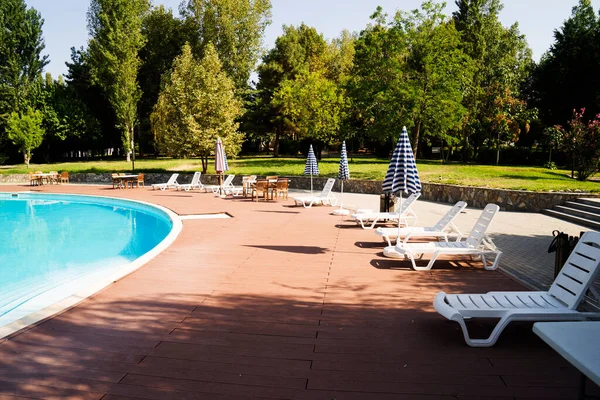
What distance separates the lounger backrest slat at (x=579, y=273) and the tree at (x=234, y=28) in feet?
126

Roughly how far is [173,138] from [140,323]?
22.7 m

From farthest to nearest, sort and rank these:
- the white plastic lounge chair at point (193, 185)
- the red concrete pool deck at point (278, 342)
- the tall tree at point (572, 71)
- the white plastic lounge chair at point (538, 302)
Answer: the tall tree at point (572, 71), the white plastic lounge chair at point (193, 185), the white plastic lounge chair at point (538, 302), the red concrete pool deck at point (278, 342)

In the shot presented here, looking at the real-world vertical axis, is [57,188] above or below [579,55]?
below

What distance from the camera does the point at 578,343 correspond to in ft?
9.05

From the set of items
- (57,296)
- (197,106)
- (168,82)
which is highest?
(168,82)

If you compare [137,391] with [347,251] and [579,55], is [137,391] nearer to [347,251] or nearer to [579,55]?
[347,251]

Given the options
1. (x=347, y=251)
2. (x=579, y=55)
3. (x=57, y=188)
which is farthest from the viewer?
(x=579, y=55)

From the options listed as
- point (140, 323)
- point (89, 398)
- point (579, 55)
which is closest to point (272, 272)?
point (140, 323)

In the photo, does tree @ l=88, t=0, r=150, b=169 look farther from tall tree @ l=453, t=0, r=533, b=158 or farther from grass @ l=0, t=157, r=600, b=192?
tall tree @ l=453, t=0, r=533, b=158

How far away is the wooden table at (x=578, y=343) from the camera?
2488 millimetres

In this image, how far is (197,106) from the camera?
84.9 ft

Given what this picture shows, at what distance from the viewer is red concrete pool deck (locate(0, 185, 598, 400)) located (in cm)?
340

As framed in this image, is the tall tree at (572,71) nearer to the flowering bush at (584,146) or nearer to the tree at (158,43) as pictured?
the flowering bush at (584,146)

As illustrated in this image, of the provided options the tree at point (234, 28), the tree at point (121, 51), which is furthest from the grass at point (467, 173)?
the tree at point (234, 28)
